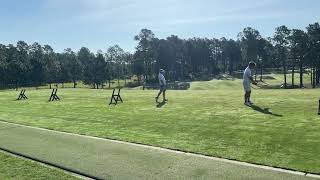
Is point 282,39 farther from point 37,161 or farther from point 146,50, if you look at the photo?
point 37,161


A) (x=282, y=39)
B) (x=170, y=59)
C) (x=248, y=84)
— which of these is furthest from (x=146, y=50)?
(x=248, y=84)

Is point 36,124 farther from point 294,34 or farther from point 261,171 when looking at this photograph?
point 294,34

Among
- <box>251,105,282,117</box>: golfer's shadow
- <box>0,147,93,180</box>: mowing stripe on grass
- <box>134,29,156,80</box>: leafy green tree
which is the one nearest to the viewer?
<box>0,147,93,180</box>: mowing stripe on grass

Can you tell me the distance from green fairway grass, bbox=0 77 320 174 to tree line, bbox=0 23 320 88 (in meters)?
82.7

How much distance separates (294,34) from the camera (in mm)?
109125

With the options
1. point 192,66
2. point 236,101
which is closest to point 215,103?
point 236,101

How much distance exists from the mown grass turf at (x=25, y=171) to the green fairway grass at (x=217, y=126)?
162 inches

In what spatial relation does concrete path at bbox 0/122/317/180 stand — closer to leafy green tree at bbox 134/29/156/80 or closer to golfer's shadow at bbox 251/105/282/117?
golfer's shadow at bbox 251/105/282/117

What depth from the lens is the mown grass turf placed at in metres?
12.1

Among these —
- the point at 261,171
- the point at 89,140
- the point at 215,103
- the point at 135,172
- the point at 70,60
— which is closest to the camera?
the point at 261,171

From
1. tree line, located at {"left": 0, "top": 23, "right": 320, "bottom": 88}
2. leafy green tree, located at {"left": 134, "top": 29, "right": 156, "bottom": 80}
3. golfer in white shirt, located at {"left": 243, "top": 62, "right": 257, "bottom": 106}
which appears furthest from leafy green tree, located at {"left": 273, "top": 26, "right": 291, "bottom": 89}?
golfer in white shirt, located at {"left": 243, "top": 62, "right": 257, "bottom": 106}

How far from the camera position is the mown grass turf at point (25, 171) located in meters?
12.1

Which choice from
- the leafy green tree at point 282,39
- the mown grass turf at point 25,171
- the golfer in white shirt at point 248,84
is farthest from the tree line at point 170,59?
the mown grass turf at point 25,171

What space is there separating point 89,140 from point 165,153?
4443 millimetres
